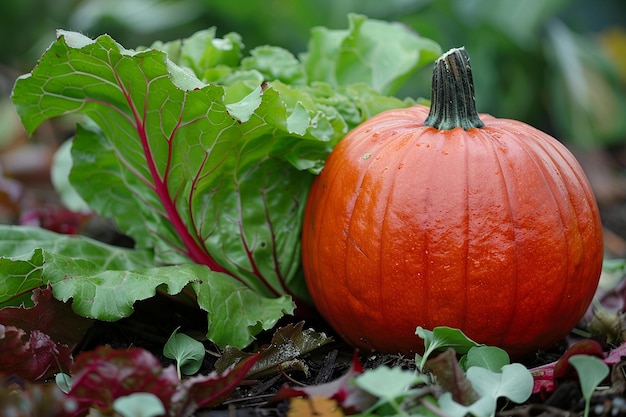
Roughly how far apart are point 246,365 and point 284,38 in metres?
4.72

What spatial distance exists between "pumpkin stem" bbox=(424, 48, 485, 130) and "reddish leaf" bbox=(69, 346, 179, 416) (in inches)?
37.8

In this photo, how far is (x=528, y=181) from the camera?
1.79m

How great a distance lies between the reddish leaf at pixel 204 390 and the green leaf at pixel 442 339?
40 cm

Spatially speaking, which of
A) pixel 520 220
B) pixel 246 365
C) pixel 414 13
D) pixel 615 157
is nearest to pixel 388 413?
pixel 246 365

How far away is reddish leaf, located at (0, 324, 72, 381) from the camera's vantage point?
167 centimetres

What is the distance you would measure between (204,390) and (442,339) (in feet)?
1.86

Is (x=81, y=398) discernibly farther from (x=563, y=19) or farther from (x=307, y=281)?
(x=563, y=19)

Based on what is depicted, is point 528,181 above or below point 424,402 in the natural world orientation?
above

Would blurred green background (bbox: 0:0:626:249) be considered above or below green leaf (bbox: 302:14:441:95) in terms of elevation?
below

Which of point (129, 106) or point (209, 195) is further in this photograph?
point (209, 195)

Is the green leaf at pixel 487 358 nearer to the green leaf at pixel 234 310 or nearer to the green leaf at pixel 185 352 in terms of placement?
the green leaf at pixel 234 310

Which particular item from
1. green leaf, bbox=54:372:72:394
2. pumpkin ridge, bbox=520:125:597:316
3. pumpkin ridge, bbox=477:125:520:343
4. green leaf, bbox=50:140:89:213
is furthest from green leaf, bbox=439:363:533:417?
green leaf, bbox=50:140:89:213

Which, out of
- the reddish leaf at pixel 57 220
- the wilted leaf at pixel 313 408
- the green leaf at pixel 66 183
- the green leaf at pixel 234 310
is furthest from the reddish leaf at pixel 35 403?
the green leaf at pixel 66 183

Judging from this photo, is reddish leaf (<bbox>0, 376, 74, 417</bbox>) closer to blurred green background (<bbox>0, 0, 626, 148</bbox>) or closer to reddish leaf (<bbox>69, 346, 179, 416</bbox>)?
reddish leaf (<bbox>69, 346, 179, 416</bbox>)
